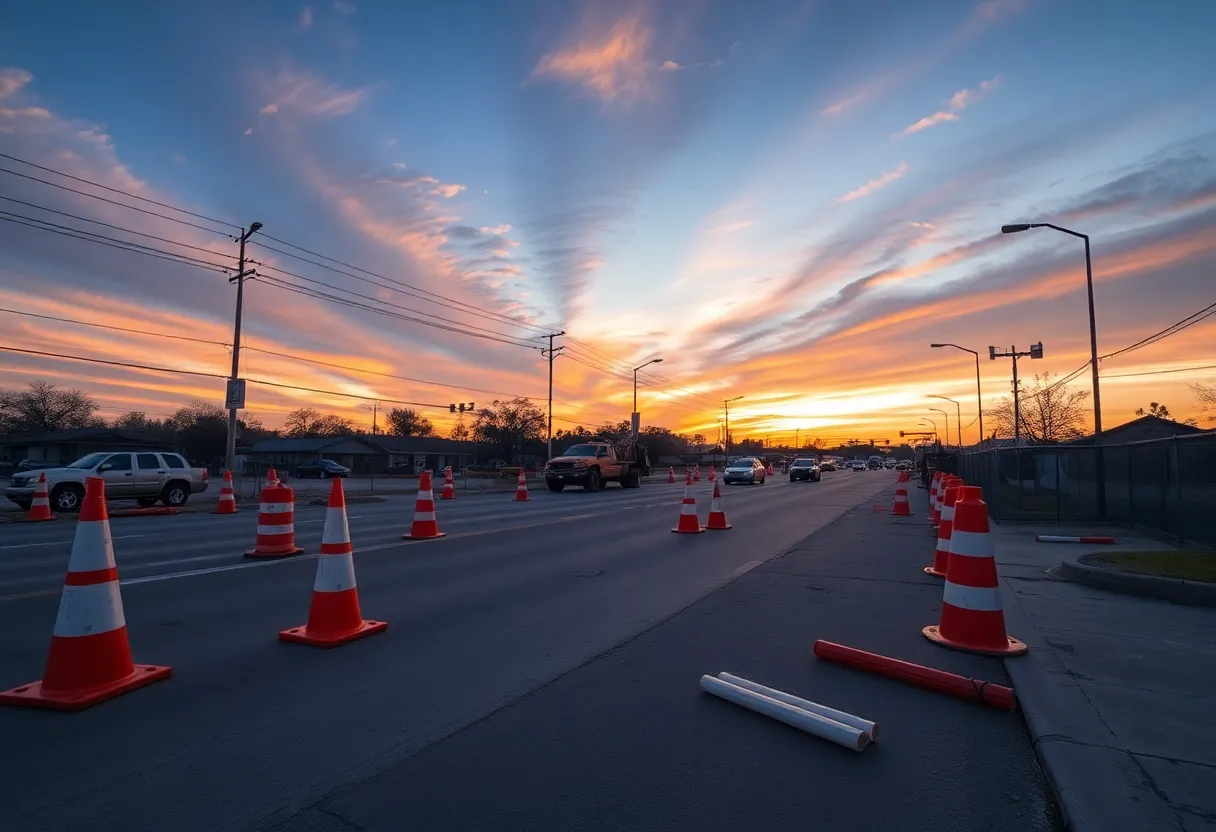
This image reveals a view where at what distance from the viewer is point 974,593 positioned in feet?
17.7

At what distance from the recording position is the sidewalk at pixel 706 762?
118 inches

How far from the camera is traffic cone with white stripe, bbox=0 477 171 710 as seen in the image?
4.30 metres

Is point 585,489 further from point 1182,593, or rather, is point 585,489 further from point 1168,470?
point 1182,593

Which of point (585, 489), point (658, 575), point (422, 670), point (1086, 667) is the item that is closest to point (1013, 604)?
point (1086, 667)

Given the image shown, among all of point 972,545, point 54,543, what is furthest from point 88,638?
point 54,543

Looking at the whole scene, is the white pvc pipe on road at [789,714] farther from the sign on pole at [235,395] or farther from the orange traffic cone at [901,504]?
the sign on pole at [235,395]

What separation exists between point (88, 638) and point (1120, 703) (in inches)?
248

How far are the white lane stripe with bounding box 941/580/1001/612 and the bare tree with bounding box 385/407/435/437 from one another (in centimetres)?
12449

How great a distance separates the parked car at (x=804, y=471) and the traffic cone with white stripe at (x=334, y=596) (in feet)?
134

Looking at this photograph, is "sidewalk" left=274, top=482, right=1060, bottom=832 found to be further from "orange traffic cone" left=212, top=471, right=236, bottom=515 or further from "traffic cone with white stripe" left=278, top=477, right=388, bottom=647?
"orange traffic cone" left=212, top=471, right=236, bottom=515

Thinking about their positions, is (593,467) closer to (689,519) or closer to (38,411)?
(689,519)

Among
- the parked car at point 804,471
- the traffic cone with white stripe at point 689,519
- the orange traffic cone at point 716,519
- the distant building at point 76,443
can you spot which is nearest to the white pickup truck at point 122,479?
the traffic cone with white stripe at point 689,519

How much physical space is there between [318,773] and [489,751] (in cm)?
82

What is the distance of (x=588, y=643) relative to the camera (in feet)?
18.7
